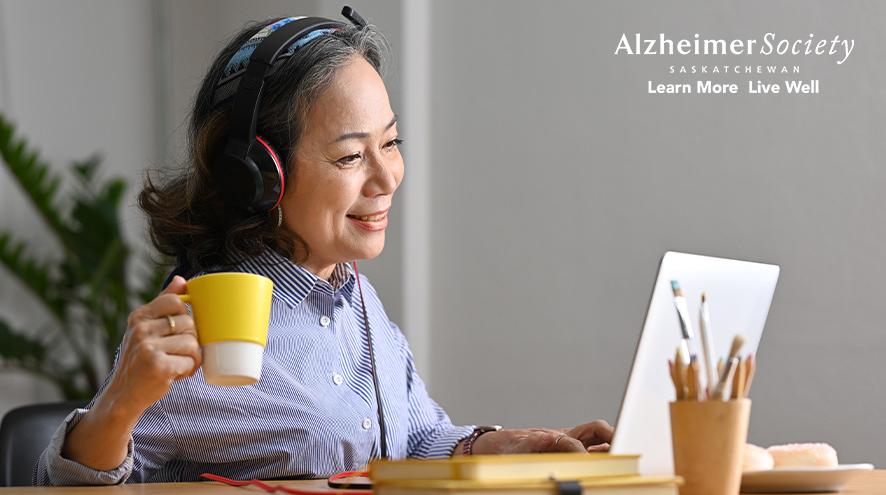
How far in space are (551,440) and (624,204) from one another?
4.03 feet

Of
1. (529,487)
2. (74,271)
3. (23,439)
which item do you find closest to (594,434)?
(529,487)

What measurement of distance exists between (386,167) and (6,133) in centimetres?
235

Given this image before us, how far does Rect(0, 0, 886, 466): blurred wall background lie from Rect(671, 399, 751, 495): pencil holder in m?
1.57

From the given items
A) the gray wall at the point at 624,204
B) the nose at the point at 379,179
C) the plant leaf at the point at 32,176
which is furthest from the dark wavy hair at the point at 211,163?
the plant leaf at the point at 32,176

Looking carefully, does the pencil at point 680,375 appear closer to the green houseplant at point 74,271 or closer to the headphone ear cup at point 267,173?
the headphone ear cup at point 267,173

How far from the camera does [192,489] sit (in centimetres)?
118

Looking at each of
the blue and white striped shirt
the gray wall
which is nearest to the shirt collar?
the blue and white striped shirt

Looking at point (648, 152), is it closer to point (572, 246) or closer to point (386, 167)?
point (572, 246)

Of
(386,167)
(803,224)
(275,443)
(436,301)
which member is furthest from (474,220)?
(275,443)

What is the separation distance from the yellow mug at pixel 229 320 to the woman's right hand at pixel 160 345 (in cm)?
3

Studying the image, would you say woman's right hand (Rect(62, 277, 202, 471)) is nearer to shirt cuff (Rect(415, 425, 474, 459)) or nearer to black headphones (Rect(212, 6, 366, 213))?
black headphones (Rect(212, 6, 366, 213))

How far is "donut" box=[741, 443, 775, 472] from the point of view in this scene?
1.05m

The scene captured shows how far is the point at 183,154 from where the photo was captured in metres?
1.72

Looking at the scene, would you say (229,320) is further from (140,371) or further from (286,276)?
(286,276)
